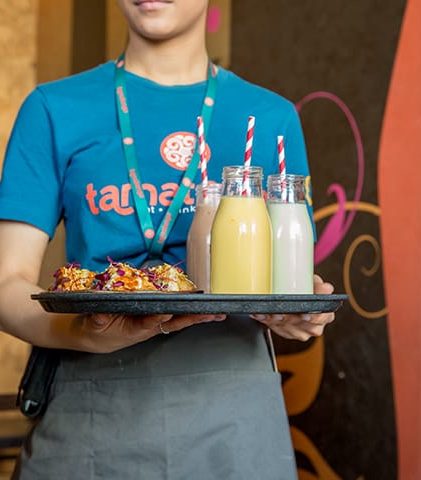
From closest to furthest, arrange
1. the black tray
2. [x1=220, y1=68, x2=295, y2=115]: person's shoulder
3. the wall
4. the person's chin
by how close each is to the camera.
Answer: the black tray < the person's chin < [x1=220, y1=68, x2=295, y2=115]: person's shoulder < the wall

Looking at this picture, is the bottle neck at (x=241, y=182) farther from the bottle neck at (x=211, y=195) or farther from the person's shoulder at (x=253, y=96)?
the person's shoulder at (x=253, y=96)

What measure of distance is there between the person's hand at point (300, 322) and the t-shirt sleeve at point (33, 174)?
0.34m

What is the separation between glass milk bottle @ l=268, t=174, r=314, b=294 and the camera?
1285 millimetres

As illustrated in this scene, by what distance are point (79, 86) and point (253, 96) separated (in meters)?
0.27

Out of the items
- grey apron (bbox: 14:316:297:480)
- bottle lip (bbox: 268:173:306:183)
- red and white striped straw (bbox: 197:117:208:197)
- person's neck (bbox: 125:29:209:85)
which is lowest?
grey apron (bbox: 14:316:297:480)

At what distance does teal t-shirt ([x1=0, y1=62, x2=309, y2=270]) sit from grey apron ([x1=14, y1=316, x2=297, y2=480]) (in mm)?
142

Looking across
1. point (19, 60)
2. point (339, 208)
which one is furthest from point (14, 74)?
point (339, 208)

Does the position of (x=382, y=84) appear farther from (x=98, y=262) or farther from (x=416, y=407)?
(x=98, y=262)

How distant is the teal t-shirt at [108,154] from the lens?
143 centimetres

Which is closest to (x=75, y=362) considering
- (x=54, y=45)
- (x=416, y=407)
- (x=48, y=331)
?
(x=48, y=331)

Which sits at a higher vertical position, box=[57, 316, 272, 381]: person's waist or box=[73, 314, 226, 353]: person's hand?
box=[73, 314, 226, 353]: person's hand

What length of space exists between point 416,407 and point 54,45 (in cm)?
213

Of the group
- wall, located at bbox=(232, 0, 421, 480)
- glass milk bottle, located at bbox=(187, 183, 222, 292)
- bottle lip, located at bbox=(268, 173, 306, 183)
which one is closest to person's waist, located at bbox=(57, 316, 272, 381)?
glass milk bottle, located at bbox=(187, 183, 222, 292)

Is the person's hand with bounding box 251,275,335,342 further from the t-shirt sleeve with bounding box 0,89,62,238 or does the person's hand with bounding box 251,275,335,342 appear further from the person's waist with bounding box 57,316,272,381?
the t-shirt sleeve with bounding box 0,89,62,238
